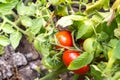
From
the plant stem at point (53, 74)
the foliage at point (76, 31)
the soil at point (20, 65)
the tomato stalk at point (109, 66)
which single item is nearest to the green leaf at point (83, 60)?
the foliage at point (76, 31)

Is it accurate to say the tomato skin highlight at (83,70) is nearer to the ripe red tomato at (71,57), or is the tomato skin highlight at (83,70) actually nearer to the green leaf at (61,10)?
the ripe red tomato at (71,57)

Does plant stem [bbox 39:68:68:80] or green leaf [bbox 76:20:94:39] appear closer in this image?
green leaf [bbox 76:20:94:39]

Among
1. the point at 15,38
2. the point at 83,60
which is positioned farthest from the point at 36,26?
the point at 83,60

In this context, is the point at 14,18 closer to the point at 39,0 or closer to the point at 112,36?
the point at 39,0

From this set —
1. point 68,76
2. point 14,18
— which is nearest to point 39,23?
point 14,18

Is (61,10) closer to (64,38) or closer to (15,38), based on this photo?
(64,38)

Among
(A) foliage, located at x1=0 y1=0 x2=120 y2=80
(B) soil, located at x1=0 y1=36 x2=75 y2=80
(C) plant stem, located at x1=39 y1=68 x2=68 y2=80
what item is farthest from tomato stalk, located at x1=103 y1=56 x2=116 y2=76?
(B) soil, located at x1=0 y1=36 x2=75 y2=80

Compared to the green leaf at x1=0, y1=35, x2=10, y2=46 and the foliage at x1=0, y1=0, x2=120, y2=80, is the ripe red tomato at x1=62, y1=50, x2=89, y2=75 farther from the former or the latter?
the green leaf at x1=0, y1=35, x2=10, y2=46
